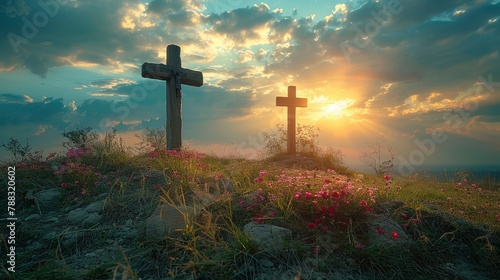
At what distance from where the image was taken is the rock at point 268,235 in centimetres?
356

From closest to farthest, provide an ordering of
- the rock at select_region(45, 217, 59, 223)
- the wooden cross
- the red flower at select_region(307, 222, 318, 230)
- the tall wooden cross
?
the red flower at select_region(307, 222, 318, 230) < the rock at select_region(45, 217, 59, 223) < the tall wooden cross < the wooden cross

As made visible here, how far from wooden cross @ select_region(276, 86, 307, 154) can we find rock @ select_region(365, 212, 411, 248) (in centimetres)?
925

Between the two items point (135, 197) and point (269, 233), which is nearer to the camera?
point (269, 233)

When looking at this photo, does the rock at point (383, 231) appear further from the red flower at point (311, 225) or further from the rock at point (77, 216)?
the rock at point (77, 216)

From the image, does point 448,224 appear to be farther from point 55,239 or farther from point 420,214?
point 55,239

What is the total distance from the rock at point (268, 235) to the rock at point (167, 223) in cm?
76

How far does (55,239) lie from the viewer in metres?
4.35

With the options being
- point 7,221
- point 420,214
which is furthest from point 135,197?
point 420,214

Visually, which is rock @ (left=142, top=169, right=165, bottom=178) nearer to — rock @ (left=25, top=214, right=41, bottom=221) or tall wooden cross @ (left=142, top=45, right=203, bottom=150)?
rock @ (left=25, top=214, right=41, bottom=221)

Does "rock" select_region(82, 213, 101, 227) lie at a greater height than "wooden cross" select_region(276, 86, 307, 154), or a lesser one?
lesser

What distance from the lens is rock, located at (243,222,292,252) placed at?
3.56 metres

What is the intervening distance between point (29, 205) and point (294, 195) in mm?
4432

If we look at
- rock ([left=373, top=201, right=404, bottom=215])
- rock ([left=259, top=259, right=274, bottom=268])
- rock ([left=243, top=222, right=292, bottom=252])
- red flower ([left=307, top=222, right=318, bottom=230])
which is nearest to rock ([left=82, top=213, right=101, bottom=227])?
rock ([left=243, top=222, right=292, bottom=252])

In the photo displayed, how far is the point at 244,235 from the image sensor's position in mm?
3523
